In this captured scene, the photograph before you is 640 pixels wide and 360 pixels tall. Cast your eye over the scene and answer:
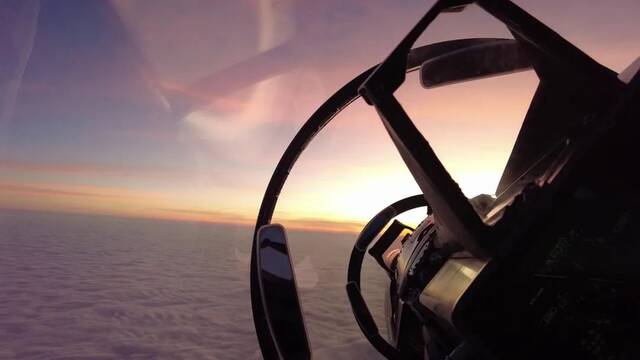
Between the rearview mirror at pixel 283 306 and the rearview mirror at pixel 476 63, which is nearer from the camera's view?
the rearview mirror at pixel 283 306

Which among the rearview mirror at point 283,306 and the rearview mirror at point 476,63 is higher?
the rearview mirror at point 476,63

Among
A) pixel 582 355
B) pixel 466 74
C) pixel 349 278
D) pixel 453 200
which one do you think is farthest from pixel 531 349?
pixel 349 278

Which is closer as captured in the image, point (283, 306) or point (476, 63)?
point (283, 306)

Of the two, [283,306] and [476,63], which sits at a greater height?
[476,63]

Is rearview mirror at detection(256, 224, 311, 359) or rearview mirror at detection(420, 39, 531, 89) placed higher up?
rearview mirror at detection(420, 39, 531, 89)

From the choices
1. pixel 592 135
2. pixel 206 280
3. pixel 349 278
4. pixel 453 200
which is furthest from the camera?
pixel 206 280

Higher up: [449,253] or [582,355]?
[449,253]

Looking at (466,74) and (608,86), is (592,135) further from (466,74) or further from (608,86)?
(466,74)

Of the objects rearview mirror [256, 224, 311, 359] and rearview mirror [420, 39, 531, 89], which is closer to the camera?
rearview mirror [256, 224, 311, 359]
